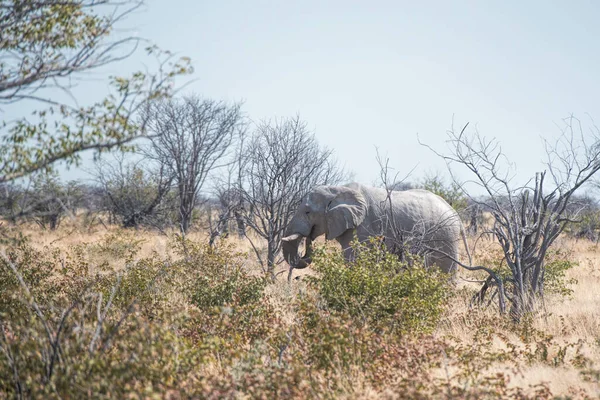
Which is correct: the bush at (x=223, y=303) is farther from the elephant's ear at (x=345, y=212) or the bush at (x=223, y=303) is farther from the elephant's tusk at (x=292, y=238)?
the elephant's ear at (x=345, y=212)

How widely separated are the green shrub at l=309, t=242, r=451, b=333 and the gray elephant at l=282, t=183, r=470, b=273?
13.8 ft

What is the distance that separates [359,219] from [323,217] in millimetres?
801

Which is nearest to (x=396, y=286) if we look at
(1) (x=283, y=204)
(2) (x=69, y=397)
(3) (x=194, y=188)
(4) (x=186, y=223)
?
(2) (x=69, y=397)

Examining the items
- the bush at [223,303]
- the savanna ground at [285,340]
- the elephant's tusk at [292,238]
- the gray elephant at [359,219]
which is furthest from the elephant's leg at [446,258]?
the bush at [223,303]

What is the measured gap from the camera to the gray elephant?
11.9 m

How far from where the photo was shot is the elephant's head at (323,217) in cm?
1186

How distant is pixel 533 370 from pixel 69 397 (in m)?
4.57

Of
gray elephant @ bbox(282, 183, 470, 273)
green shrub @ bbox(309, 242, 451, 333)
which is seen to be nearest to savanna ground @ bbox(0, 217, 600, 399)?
green shrub @ bbox(309, 242, 451, 333)

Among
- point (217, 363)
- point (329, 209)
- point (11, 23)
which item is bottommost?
point (217, 363)

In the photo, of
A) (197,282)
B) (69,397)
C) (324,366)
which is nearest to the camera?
(69,397)

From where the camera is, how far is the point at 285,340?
5617 millimetres

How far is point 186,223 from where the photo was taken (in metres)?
19.2

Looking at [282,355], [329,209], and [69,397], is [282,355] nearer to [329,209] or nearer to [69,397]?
[69,397]

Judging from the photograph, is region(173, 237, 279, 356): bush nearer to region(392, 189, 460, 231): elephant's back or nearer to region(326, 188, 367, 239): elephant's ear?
region(326, 188, 367, 239): elephant's ear
